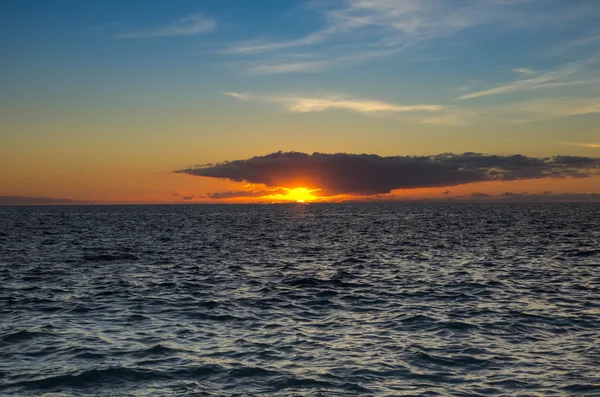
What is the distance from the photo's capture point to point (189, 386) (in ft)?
43.4

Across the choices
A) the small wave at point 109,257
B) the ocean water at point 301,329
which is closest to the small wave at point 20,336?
the ocean water at point 301,329

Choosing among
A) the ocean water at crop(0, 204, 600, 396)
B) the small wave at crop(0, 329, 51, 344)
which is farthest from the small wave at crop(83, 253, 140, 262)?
the small wave at crop(0, 329, 51, 344)

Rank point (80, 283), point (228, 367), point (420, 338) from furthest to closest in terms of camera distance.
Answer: point (80, 283) → point (420, 338) → point (228, 367)

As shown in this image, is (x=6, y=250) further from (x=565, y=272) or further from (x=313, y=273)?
(x=565, y=272)

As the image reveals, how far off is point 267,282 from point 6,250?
104 ft

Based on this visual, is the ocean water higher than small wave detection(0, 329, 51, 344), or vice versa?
small wave detection(0, 329, 51, 344)

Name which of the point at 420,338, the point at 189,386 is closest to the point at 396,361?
the point at 420,338

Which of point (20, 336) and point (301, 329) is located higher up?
point (20, 336)

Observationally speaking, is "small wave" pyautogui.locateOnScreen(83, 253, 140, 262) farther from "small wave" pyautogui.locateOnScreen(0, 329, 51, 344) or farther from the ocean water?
"small wave" pyautogui.locateOnScreen(0, 329, 51, 344)

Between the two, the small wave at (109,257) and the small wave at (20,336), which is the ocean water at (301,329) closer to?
the small wave at (20,336)

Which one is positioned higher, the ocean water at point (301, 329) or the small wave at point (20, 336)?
the small wave at point (20, 336)

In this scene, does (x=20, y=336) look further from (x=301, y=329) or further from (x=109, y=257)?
(x=109, y=257)

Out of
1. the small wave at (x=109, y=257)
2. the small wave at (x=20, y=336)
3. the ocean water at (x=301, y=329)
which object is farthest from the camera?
the small wave at (x=109, y=257)

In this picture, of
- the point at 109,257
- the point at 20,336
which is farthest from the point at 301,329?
the point at 109,257
